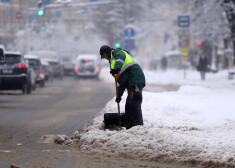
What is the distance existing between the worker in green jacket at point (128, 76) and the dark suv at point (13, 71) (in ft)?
52.0

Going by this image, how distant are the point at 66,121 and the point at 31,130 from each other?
7.60 feet

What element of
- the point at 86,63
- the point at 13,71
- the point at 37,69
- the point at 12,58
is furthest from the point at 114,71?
the point at 86,63

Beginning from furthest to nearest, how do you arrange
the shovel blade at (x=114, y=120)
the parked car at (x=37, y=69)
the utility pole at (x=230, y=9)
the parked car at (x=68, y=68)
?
1. the parked car at (x=68, y=68)
2. the utility pole at (x=230, y=9)
3. the parked car at (x=37, y=69)
4. the shovel blade at (x=114, y=120)

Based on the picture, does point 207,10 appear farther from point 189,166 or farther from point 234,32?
point 189,166

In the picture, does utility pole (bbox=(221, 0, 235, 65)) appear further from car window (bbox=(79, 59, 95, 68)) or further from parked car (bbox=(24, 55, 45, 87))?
car window (bbox=(79, 59, 95, 68))

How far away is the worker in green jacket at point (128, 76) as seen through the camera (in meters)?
12.3

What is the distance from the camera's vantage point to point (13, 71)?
28516 millimetres

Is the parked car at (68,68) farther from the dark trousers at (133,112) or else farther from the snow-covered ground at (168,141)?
the dark trousers at (133,112)

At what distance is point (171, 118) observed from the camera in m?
15.8

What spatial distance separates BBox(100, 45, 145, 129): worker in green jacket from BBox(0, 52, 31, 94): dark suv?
624 inches

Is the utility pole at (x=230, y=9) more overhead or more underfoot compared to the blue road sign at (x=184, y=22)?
more overhead

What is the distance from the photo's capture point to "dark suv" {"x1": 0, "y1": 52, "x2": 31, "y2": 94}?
→ 28.2 metres

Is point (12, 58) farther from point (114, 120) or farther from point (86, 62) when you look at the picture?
point (86, 62)

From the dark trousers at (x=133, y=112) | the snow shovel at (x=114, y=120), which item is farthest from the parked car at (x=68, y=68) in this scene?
the dark trousers at (x=133, y=112)
